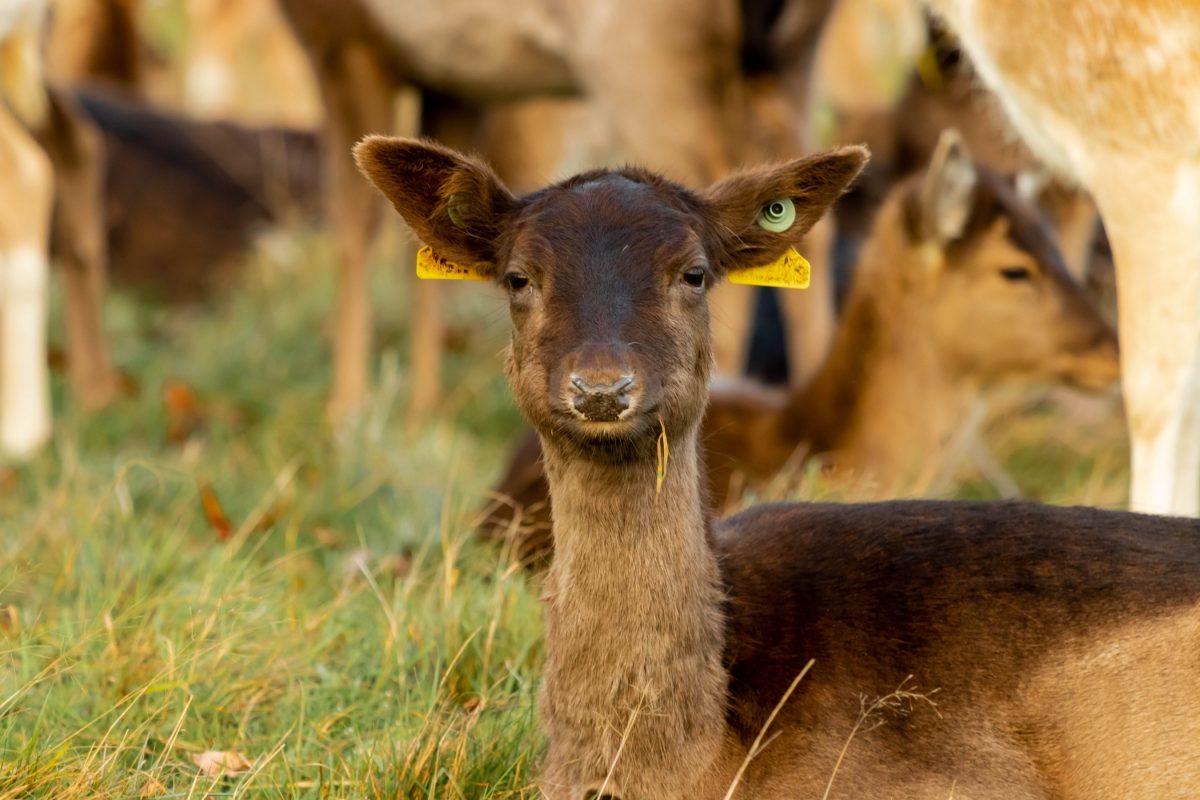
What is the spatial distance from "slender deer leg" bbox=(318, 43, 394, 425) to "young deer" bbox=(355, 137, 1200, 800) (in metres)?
5.41

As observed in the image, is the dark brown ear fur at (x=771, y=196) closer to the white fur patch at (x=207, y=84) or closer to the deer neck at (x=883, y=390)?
the deer neck at (x=883, y=390)

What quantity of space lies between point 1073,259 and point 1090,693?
5442 millimetres

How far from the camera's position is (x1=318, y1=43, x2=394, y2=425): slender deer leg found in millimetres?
9516

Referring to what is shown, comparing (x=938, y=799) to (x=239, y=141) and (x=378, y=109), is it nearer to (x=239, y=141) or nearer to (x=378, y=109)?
(x=378, y=109)

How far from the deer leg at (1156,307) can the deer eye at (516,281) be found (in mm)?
2092

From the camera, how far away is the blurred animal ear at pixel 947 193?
7.09 m

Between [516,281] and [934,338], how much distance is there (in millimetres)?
3763

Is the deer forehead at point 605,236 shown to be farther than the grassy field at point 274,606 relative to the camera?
No

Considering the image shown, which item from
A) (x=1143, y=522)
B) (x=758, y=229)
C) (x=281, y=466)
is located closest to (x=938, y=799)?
(x=1143, y=522)

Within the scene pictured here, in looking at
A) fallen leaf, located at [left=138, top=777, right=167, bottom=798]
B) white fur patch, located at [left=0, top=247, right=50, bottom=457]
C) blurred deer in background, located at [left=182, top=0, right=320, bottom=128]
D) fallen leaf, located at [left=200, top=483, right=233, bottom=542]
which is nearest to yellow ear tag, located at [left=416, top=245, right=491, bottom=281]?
fallen leaf, located at [left=138, top=777, right=167, bottom=798]

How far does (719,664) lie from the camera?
4.04 meters

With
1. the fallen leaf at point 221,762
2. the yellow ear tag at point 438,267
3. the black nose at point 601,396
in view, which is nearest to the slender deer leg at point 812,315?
the yellow ear tag at point 438,267

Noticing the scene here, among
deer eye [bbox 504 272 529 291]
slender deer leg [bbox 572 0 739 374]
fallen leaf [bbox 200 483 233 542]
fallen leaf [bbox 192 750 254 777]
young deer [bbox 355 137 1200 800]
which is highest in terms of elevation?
slender deer leg [bbox 572 0 739 374]

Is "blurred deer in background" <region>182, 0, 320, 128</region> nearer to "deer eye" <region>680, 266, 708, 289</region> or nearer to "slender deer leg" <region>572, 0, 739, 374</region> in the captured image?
"slender deer leg" <region>572, 0, 739, 374</region>
